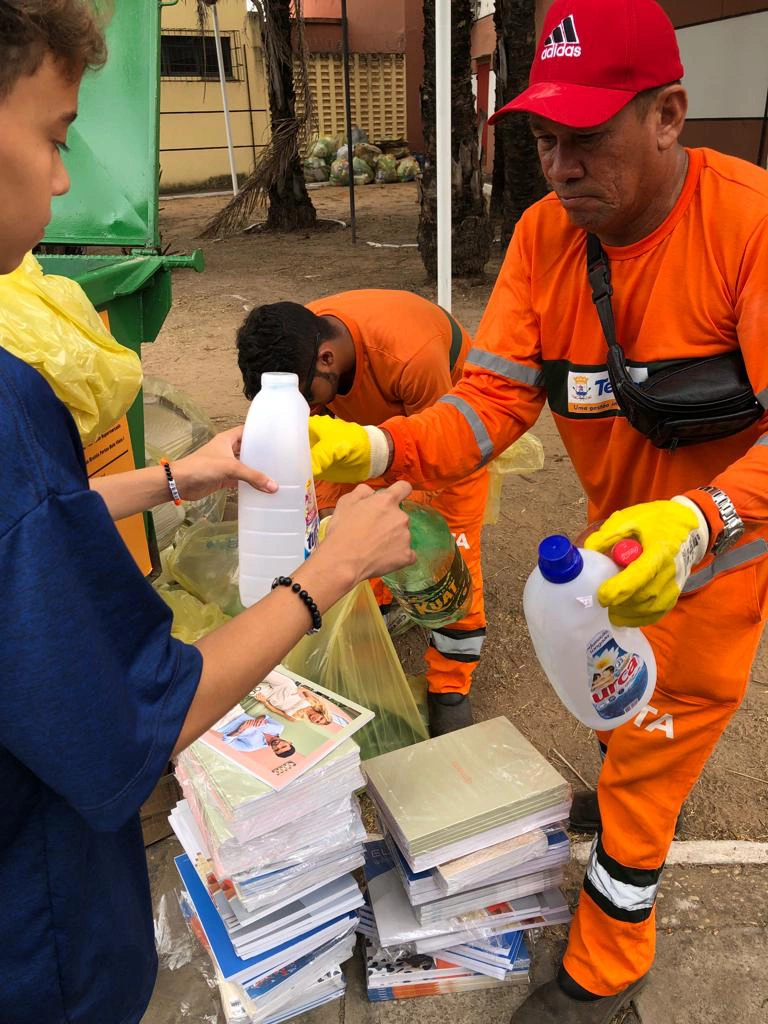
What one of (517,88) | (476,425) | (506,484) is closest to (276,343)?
(476,425)

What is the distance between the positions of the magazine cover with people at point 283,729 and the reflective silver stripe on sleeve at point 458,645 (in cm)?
89

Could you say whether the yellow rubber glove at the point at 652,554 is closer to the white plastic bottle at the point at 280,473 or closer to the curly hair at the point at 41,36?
the white plastic bottle at the point at 280,473

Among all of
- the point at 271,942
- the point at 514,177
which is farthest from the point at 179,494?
the point at 514,177

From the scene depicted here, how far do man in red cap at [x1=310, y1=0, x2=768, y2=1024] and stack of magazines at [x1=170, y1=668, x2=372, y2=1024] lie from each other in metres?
0.52

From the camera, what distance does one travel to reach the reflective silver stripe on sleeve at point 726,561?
1621mm

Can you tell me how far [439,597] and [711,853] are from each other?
3.63 ft

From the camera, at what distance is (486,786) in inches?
81.5

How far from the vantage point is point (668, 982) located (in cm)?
204

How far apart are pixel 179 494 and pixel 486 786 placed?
1078mm

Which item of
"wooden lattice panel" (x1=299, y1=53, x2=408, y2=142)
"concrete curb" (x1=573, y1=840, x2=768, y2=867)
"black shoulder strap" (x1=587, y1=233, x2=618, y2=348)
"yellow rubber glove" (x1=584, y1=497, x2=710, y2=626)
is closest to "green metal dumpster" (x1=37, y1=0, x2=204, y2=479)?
"black shoulder strap" (x1=587, y1=233, x2=618, y2=348)

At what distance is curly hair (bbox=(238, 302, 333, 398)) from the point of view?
2.55 m

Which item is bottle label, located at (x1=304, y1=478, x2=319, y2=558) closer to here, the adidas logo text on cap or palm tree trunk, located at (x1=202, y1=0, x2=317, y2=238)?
the adidas logo text on cap

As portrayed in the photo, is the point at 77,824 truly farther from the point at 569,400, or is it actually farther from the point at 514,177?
the point at 514,177

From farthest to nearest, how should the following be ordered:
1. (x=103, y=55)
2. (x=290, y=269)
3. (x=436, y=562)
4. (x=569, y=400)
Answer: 1. (x=290, y=269)
2. (x=436, y=562)
3. (x=569, y=400)
4. (x=103, y=55)
